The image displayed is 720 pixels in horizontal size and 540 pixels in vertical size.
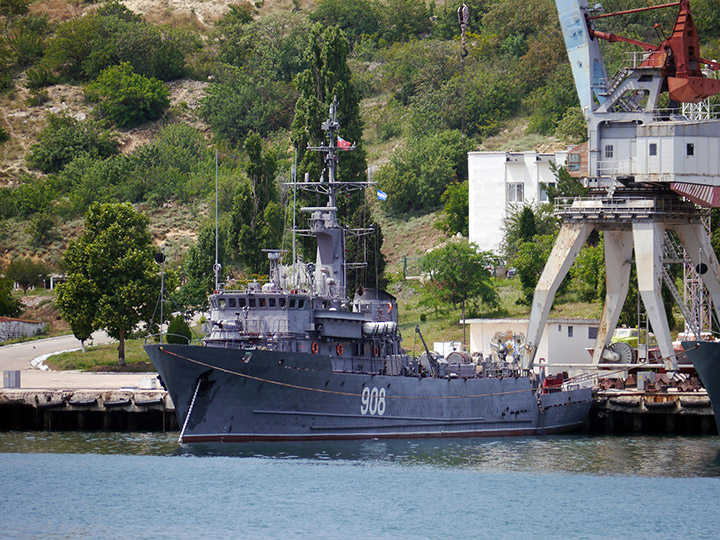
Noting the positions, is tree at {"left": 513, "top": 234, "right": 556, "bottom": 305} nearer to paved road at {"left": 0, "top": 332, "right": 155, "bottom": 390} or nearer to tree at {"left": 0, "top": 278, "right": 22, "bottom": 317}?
paved road at {"left": 0, "top": 332, "right": 155, "bottom": 390}

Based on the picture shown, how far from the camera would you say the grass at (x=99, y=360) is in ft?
225

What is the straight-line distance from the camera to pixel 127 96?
122 metres

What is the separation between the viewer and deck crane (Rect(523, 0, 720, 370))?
56688 millimetres

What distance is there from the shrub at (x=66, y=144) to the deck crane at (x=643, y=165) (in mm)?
66980

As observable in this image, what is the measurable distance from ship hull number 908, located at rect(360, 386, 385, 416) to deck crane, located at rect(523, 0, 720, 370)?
10450mm

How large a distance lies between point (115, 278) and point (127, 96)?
186 feet

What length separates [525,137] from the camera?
10788cm

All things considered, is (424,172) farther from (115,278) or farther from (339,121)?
(115,278)

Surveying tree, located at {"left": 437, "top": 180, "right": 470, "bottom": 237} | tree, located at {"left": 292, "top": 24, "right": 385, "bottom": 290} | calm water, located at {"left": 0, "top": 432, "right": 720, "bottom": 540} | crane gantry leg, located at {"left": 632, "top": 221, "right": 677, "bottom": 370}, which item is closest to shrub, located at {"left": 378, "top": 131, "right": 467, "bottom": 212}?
tree, located at {"left": 437, "top": 180, "right": 470, "bottom": 237}

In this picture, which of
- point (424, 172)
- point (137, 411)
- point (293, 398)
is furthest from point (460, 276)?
point (293, 398)

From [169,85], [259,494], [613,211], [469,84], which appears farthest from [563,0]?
[169,85]

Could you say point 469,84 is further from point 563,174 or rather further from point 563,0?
point 563,0

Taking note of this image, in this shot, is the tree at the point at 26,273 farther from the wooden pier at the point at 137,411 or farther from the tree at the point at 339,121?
the wooden pier at the point at 137,411

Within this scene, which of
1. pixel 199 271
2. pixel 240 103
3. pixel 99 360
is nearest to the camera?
pixel 99 360
